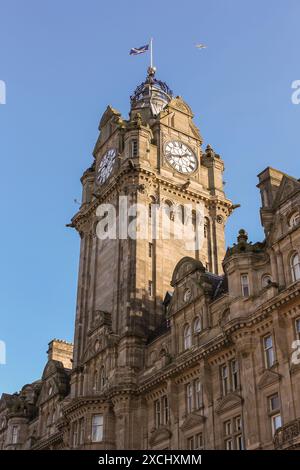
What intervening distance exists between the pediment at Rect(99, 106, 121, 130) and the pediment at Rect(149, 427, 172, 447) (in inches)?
1502

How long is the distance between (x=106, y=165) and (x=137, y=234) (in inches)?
542

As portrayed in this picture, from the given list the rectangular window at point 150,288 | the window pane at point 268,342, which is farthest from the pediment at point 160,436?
the rectangular window at point 150,288

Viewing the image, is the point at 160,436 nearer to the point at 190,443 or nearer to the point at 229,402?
the point at 190,443

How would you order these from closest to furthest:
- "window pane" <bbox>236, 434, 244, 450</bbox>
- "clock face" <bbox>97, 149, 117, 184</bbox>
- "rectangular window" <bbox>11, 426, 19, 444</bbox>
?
"window pane" <bbox>236, 434, 244, 450</bbox>, "clock face" <bbox>97, 149, 117, 184</bbox>, "rectangular window" <bbox>11, 426, 19, 444</bbox>

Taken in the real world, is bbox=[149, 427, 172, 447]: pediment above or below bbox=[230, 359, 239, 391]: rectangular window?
below

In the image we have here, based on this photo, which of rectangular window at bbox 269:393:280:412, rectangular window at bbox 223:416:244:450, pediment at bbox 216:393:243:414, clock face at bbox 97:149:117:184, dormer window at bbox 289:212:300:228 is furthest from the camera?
clock face at bbox 97:149:117:184

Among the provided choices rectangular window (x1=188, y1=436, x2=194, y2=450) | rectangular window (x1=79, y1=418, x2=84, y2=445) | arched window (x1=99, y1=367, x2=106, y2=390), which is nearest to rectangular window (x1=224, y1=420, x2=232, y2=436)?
rectangular window (x1=188, y1=436, x2=194, y2=450)

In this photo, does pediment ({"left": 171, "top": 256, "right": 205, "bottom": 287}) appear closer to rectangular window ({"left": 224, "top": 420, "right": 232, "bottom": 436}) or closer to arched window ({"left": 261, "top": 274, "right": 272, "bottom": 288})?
arched window ({"left": 261, "top": 274, "right": 272, "bottom": 288})

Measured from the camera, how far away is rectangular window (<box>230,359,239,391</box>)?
161ft

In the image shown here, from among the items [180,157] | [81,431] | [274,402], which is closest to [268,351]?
[274,402]

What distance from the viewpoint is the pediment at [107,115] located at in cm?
8138

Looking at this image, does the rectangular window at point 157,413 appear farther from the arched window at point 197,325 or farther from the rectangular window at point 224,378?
the rectangular window at point 224,378

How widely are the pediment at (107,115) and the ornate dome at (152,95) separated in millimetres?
4050

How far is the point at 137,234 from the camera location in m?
67.8
